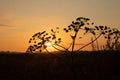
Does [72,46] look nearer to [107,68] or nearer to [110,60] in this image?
[107,68]

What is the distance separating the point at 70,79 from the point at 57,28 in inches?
190

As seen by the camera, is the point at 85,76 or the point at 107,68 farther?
the point at 107,68

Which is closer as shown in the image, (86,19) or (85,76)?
(86,19)

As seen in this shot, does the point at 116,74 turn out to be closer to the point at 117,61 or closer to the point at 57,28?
the point at 117,61

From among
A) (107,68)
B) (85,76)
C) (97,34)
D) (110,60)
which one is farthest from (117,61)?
(97,34)

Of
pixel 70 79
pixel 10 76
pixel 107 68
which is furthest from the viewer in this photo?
pixel 107 68

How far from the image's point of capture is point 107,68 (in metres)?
35.0

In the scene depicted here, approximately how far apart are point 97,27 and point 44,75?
343 inches

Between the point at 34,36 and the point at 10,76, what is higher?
the point at 34,36

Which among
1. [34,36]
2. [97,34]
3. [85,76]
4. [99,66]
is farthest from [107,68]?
A: [34,36]

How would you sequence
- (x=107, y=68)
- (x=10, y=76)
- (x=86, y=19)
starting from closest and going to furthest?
(x=86, y=19) < (x=10, y=76) < (x=107, y=68)

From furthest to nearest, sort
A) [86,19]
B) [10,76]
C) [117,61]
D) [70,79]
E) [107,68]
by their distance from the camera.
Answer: [117,61]
[107,68]
[10,76]
[70,79]
[86,19]

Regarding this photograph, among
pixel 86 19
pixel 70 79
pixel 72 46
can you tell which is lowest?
pixel 70 79

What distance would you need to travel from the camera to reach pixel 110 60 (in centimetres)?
3928
